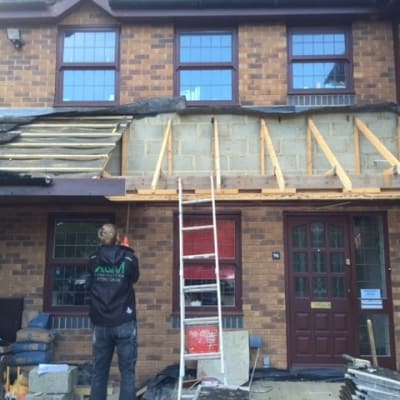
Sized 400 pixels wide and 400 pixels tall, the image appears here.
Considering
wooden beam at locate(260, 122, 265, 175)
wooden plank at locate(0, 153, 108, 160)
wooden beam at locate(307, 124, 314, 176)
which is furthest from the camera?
wooden beam at locate(307, 124, 314, 176)

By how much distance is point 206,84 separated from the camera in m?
7.54

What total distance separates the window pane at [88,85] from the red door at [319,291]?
368cm

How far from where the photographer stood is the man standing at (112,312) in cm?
483

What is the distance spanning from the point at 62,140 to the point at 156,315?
288 centimetres

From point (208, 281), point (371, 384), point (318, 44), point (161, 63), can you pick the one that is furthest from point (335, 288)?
point (161, 63)

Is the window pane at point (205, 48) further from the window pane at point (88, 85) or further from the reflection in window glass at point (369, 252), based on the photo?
the reflection in window glass at point (369, 252)

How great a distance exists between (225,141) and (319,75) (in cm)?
211

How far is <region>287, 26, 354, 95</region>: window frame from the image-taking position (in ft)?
24.4

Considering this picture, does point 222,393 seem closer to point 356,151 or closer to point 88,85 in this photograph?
point 356,151

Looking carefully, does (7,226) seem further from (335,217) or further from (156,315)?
(335,217)

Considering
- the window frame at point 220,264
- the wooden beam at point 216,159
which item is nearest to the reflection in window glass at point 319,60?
the wooden beam at point 216,159

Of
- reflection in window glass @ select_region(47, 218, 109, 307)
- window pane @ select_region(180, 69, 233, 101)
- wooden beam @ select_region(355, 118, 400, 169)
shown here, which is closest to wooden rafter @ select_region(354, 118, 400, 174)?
wooden beam @ select_region(355, 118, 400, 169)

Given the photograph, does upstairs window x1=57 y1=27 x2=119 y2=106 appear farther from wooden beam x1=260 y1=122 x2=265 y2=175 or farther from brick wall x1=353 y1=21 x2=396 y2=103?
brick wall x1=353 y1=21 x2=396 y2=103

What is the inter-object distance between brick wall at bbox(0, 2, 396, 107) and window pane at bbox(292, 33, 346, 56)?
222mm
